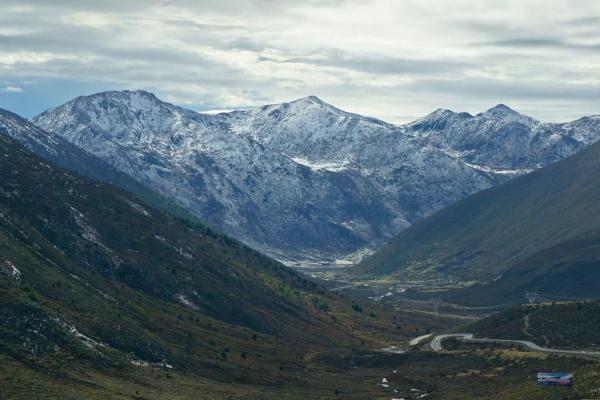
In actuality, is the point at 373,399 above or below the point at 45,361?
below

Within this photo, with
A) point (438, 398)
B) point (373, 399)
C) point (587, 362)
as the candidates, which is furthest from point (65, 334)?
point (587, 362)

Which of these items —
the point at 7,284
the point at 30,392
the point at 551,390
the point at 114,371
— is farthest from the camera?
the point at 7,284

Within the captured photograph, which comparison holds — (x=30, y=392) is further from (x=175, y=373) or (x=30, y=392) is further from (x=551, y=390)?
(x=551, y=390)

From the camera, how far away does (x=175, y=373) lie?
19712cm

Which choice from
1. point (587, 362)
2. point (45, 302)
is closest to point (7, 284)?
point (45, 302)

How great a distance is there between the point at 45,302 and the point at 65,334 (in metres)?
19.3

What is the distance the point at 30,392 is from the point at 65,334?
122 ft

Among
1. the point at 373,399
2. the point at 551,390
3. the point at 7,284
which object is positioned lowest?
the point at 373,399

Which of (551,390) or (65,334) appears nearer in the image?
(551,390)

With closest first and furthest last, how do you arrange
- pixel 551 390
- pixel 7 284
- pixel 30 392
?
1. pixel 30 392
2. pixel 551 390
3. pixel 7 284

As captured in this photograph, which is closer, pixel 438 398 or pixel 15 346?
pixel 15 346

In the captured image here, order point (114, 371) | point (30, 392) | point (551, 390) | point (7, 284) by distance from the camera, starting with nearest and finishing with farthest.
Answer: point (30, 392) < point (551, 390) < point (114, 371) < point (7, 284)

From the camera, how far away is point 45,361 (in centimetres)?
16438

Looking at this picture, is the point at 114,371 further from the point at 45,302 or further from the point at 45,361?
Answer: the point at 45,302
